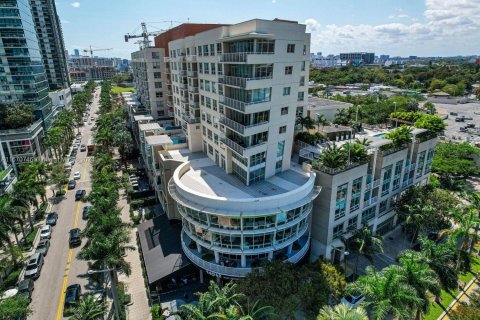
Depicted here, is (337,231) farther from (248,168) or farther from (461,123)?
(461,123)

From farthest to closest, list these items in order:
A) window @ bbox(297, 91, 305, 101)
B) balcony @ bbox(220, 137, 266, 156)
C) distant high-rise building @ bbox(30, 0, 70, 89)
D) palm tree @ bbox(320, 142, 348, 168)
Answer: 1. distant high-rise building @ bbox(30, 0, 70, 89)
2. window @ bbox(297, 91, 305, 101)
3. balcony @ bbox(220, 137, 266, 156)
4. palm tree @ bbox(320, 142, 348, 168)

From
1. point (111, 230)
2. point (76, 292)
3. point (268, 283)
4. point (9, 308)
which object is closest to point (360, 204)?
point (268, 283)

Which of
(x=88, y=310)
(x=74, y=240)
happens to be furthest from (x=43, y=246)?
(x=88, y=310)

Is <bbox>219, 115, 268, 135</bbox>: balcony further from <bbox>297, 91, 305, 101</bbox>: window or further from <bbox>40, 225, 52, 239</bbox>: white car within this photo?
<bbox>40, 225, 52, 239</bbox>: white car

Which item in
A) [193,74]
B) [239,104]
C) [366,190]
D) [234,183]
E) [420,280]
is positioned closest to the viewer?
[420,280]

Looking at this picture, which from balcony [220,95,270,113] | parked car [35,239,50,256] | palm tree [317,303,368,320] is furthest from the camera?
parked car [35,239,50,256]

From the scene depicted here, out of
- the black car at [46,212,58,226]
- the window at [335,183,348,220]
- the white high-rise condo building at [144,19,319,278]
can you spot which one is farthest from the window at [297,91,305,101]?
the black car at [46,212,58,226]
